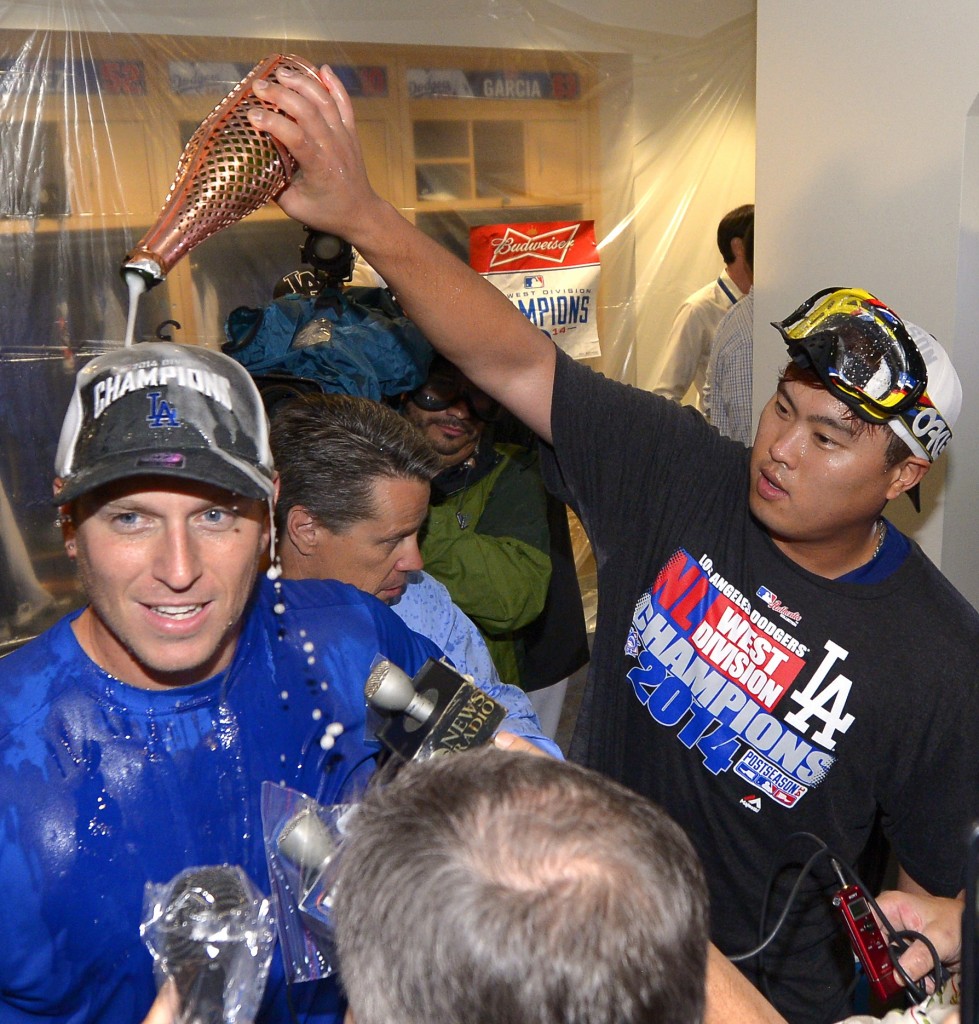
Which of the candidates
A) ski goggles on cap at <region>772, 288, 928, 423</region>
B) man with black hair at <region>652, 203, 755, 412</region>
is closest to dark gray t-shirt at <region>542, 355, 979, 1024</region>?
ski goggles on cap at <region>772, 288, 928, 423</region>

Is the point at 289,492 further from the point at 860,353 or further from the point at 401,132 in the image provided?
the point at 401,132

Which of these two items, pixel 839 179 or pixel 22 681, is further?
pixel 839 179

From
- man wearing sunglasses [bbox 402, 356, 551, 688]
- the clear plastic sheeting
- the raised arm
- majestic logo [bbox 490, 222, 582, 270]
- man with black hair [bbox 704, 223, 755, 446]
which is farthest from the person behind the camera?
majestic logo [bbox 490, 222, 582, 270]

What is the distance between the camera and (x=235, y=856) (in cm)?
142

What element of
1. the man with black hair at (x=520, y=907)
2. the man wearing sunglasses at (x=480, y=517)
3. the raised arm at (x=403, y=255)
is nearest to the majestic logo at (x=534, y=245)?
the man wearing sunglasses at (x=480, y=517)

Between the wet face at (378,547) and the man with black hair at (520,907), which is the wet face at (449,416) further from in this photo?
the man with black hair at (520,907)

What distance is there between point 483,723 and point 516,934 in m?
0.51

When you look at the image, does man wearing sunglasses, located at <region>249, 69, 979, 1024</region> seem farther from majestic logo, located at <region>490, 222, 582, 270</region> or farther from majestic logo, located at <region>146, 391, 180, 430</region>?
majestic logo, located at <region>490, 222, 582, 270</region>

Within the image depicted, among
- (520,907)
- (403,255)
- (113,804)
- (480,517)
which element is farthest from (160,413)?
(480,517)

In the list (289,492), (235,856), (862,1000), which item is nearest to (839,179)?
(289,492)

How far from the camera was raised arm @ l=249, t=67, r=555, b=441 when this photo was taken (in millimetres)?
1580

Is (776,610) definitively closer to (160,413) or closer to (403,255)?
(403,255)

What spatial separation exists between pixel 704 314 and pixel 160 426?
14.8 ft

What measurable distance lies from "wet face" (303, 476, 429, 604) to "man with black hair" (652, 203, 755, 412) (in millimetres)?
3125
